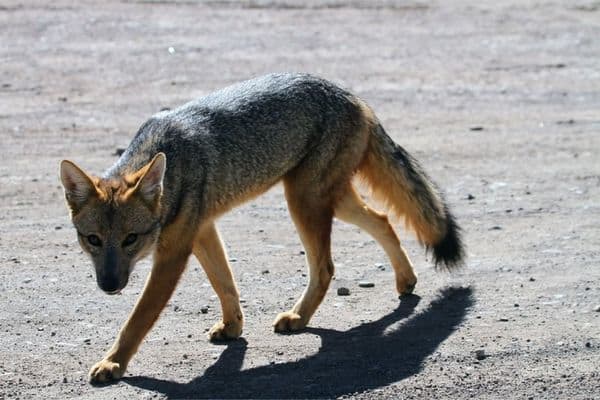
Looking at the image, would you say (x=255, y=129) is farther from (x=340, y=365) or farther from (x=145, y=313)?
(x=340, y=365)

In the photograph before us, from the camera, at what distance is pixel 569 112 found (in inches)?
509

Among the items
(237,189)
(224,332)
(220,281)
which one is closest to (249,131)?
(237,189)

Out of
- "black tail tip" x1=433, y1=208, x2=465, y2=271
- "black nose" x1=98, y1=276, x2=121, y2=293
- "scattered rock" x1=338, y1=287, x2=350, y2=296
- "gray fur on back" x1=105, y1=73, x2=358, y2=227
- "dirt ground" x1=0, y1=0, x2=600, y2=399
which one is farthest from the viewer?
"scattered rock" x1=338, y1=287, x2=350, y2=296

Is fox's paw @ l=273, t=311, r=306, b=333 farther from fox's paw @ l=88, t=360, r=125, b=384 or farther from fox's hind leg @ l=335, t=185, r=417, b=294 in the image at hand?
fox's paw @ l=88, t=360, r=125, b=384

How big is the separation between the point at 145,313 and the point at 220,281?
0.74 m

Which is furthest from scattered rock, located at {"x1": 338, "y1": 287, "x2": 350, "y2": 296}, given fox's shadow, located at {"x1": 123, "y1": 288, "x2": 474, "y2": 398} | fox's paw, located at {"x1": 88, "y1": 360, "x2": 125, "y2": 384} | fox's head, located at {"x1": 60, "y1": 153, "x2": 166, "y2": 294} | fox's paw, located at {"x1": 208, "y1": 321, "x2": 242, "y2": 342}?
fox's paw, located at {"x1": 88, "y1": 360, "x2": 125, "y2": 384}

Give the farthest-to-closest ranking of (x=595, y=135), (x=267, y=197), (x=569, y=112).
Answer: (x=569, y=112) < (x=595, y=135) < (x=267, y=197)

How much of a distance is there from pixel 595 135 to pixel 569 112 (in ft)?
3.27

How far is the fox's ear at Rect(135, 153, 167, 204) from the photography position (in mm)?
6633

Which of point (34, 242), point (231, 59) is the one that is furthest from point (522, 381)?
point (231, 59)

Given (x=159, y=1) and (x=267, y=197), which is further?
(x=159, y=1)

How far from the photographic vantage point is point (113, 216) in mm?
6621

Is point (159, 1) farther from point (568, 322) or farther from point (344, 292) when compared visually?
point (568, 322)

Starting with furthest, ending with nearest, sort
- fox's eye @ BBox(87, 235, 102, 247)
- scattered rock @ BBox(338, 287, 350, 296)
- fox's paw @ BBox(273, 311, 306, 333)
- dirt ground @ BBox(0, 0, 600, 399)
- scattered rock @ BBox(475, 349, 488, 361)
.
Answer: scattered rock @ BBox(338, 287, 350, 296) < fox's paw @ BBox(273, 311, 306, 333) < scattered rock @ BBox(475, 349, 488, 361) < dirt ground @ BBox(0, 0, 600, 399) < fox's eye @ BBox(87, 235, 102, 247)
